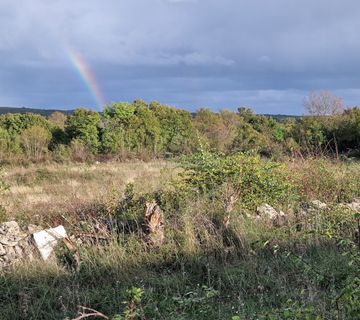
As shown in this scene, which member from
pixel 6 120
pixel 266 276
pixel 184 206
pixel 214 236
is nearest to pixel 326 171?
pixel 184 206

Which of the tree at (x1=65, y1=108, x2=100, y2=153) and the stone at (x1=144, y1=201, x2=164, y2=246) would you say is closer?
the stone at (x1=144, y1=201, x2=164, y2=246)

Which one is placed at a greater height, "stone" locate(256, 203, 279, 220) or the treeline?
the treeline

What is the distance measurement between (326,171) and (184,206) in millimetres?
3280

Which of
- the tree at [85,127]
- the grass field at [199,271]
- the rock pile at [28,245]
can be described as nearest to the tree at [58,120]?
the tree at [85,127]

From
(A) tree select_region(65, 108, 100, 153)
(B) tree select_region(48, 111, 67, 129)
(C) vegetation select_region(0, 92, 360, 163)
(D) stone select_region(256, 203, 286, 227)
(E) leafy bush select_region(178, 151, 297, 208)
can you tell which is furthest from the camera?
(B) tree select_region(48, 111, 67, 129)

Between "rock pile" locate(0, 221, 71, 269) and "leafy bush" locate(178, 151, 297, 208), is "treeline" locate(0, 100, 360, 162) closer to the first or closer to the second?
"leafy bush" locate(178, 151, 297, 208)

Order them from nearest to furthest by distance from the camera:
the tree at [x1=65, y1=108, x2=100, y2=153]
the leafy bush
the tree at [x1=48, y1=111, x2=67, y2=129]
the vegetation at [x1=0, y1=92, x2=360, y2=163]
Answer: the leafy bush < the vegetation at [x1=0, y1=92, x2=360, y2=163] < the tree at [x1=65, y1=108, x2=100, y2=153] < the tree at [x1=48, y1=111, x2=67, y2=129]

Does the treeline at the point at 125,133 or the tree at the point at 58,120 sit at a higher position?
the tree at the point at 58,120

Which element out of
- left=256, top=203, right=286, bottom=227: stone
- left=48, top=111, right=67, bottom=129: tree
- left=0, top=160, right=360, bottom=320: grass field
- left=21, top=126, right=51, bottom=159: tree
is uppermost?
left=48, top=111, right=67, bottom=129: tree

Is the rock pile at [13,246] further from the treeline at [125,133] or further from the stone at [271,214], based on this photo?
the treeline at [125,133]

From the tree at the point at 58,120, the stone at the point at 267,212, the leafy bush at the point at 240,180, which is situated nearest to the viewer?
the stone at the point at 267,212

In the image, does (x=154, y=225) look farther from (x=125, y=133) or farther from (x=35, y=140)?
(x=35, y=140)

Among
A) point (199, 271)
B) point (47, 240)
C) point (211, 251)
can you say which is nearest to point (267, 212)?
point (211, 251)

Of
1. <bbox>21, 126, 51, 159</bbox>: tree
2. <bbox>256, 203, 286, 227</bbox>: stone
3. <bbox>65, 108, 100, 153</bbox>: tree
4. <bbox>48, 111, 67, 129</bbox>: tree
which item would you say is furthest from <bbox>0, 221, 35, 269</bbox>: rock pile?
<bbox>48, 111, 67, 129</bbox>: tree
